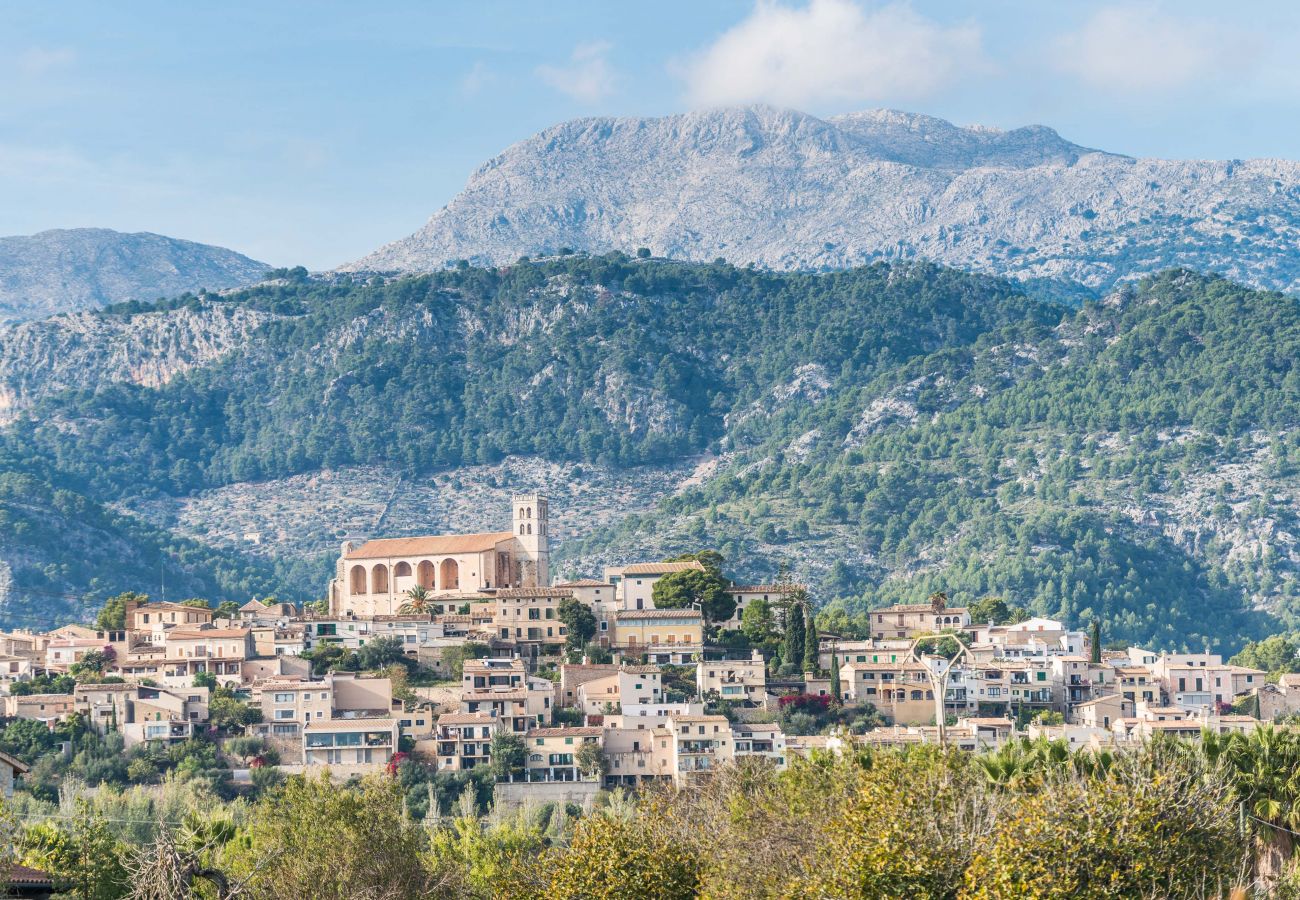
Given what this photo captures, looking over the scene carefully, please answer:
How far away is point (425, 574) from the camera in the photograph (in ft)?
557

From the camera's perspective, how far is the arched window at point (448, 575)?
168 m

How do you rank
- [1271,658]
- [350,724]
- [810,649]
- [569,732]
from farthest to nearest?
[1271,658] < [810,649] < [350,724] < [569,732]

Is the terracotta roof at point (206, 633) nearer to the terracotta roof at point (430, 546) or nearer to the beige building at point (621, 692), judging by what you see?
the beige building at point (621, 692)

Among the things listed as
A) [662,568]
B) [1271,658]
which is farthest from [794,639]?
[1271,658]

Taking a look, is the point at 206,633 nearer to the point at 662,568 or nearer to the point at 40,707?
the point at 40,707

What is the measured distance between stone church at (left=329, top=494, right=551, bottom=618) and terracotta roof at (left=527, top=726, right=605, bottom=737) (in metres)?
34.9

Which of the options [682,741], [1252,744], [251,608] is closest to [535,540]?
[251,608]

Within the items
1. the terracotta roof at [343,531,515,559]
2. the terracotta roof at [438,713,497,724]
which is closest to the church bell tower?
the terracotta roof at [343,531,515,559]

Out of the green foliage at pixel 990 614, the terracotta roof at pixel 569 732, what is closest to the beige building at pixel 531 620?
the terracotta roof at pixel 569 732

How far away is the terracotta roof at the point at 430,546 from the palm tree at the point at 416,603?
5739 millimetres

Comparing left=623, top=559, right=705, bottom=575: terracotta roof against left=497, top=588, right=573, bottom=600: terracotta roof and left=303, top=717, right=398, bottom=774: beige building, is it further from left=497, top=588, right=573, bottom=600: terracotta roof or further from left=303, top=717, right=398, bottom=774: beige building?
left=303, top=717, right=398, bottom=774: beige building

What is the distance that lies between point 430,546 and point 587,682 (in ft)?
117

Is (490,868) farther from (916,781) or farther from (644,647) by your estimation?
(644,647)

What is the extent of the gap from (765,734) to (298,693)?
25086 millimetres
